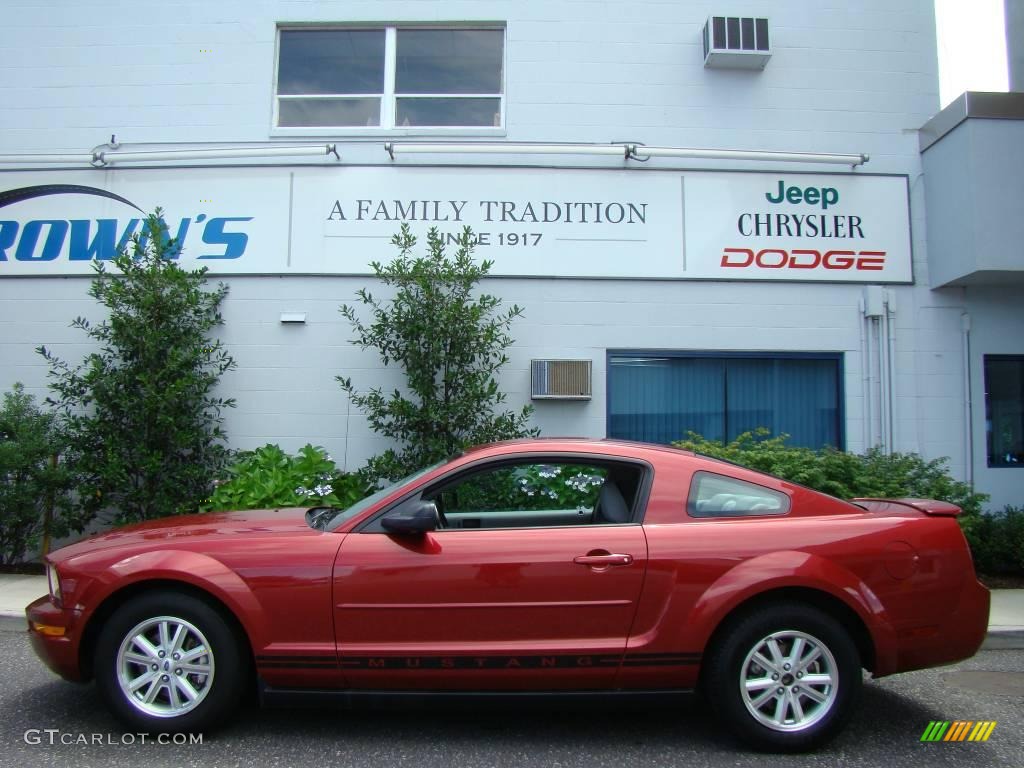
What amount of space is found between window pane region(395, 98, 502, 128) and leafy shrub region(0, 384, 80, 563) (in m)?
5.02

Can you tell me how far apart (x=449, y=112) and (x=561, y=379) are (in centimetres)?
343

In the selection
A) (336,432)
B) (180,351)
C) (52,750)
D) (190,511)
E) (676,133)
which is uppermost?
(676,133)

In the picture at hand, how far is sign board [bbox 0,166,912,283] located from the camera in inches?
341

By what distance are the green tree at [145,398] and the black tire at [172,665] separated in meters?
4.26

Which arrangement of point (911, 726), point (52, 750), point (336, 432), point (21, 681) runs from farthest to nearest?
point (336, 432), point (21, 681), point (911, 726), point (52, 750)

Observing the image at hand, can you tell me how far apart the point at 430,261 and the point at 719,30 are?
4.22 m

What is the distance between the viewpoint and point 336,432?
336 inches

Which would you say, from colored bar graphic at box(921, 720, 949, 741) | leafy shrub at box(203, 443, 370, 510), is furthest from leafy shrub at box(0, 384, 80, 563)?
colored bar graphic at box(921, 720, 949, 741)

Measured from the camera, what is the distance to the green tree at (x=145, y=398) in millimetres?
7824

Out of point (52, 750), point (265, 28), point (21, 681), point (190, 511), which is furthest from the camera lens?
point (265, 28)

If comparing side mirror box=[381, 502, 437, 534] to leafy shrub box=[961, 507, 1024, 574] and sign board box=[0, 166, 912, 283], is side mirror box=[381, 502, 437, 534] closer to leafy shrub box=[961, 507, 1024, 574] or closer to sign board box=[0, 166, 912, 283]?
sign board box=[0, 166, 912, 283]

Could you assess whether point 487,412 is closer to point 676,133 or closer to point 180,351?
point 180,351

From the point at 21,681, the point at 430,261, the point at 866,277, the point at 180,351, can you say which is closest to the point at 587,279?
the point at 430,261

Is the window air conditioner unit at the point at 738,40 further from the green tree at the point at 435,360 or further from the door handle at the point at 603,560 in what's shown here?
A: the door handle at the point at 603,560
